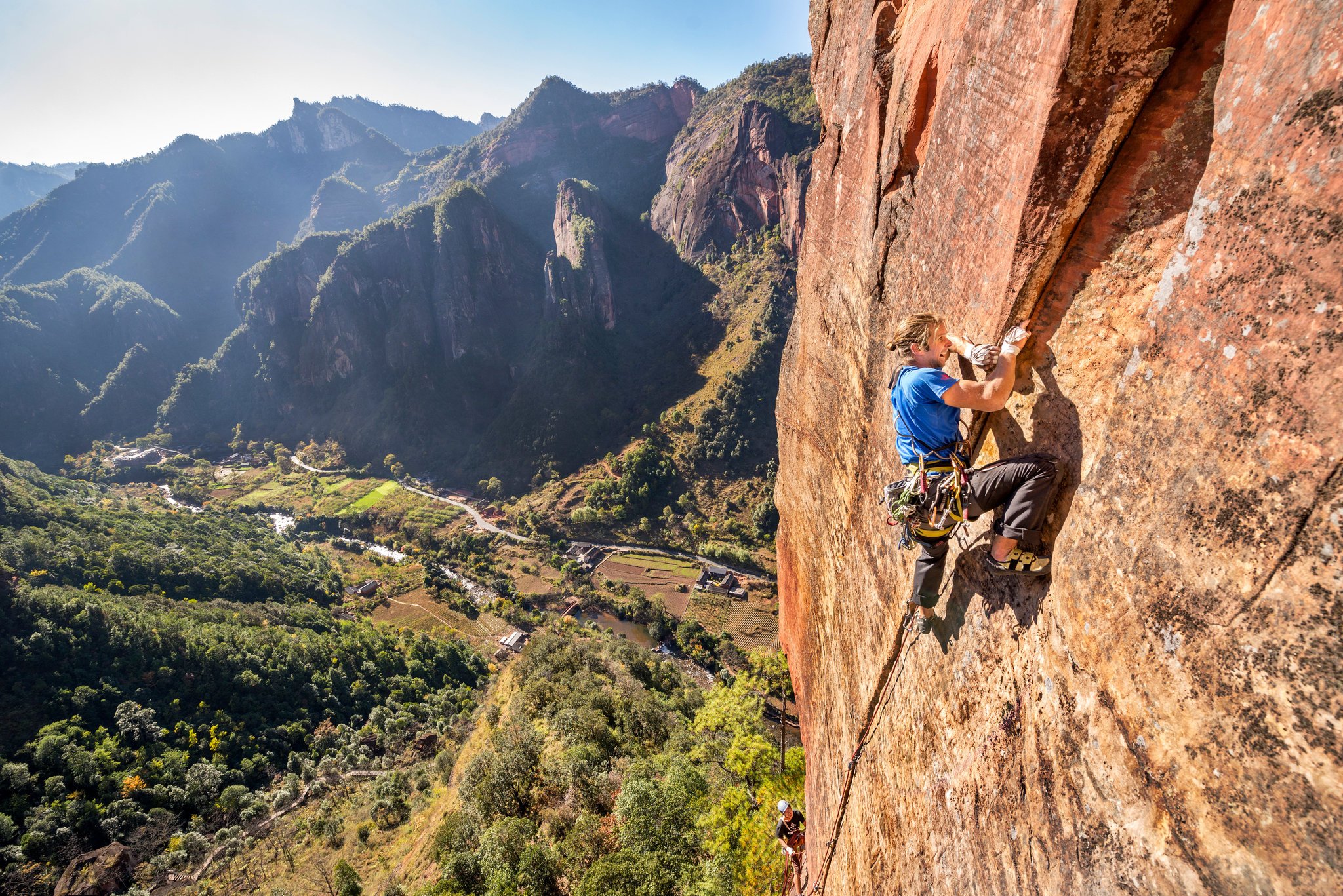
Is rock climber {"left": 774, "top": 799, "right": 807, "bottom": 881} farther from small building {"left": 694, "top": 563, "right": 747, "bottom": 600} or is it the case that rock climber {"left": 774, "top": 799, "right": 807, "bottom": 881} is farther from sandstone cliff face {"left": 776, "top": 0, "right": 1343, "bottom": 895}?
small building {"left": 694, "top": 563, "right": 747, "bottom": 600}

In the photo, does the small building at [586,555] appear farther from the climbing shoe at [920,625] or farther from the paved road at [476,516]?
the climbing shoe at [920,625]

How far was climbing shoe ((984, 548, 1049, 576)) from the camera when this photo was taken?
13.7ft

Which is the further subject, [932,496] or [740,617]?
[740,617]

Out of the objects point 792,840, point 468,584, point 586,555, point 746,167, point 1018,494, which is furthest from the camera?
point 746,167

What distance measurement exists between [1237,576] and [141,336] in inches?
8355

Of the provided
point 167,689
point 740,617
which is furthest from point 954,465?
point 167,689

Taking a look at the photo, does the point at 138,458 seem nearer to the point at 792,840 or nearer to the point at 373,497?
the point at 373,497

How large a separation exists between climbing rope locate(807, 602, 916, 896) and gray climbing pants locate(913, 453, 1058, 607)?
197cm

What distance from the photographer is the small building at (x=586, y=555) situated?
65.6 metres

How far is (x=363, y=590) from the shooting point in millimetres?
66938

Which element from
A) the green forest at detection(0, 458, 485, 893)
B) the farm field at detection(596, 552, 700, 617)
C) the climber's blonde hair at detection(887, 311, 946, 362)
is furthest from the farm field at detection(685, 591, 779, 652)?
the climber's blonde hair at detection(887, 311, 946, 362)

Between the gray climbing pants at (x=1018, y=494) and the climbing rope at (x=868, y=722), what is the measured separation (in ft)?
6.47

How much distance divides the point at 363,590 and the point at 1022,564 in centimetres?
7811

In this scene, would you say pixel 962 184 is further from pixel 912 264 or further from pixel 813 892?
pixel 813 892
